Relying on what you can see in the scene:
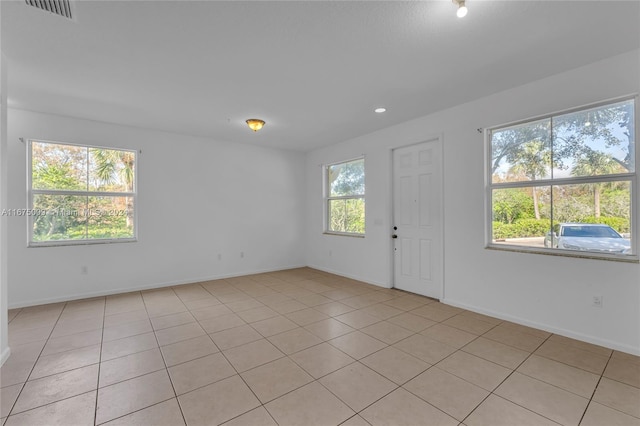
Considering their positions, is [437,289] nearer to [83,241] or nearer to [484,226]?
[484,226]

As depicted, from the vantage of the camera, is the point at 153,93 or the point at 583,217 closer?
the point at 583,217

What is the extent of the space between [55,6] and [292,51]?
162cm

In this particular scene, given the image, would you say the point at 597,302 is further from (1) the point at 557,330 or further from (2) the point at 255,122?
(2) the point at 255,122

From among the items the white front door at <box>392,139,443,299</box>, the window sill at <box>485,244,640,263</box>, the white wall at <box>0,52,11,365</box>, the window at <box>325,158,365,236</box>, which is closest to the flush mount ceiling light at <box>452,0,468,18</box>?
the white front door at <box>392,139,443,299</box>

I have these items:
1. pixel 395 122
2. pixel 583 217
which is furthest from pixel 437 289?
pixel 395 122

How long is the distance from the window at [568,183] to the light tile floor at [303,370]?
3.23ft

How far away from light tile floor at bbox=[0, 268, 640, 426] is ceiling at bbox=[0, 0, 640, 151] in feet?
8.59

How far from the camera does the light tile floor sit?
5.77 feet

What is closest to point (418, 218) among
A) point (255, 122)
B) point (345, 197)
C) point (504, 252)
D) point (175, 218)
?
point (504, 252)

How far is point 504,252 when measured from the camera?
10.5 feet

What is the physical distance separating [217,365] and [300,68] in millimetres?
2745

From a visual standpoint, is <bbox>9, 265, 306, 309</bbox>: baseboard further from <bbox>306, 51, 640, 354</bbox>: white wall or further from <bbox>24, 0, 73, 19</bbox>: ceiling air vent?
<bbox>24, 0, 73, 19</bbox>: ceiling air vent

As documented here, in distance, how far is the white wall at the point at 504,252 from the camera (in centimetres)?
250

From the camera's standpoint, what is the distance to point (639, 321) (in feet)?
7.83
